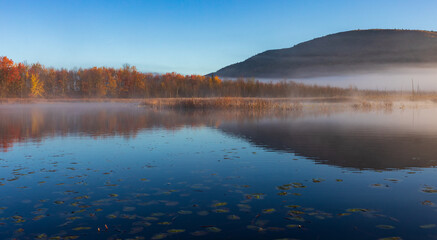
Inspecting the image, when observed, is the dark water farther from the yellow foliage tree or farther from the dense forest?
the yellow foliage tree

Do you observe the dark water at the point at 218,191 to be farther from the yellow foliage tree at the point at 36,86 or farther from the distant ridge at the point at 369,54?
the distant ridge at the point at 369,54

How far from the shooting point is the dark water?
7.58m

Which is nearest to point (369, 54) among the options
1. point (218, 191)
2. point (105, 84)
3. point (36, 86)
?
point (105, 84)

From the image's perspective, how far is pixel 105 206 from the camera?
898 cm

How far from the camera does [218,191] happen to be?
409 inches

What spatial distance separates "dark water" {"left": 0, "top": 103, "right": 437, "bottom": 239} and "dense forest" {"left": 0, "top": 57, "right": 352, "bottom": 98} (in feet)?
255

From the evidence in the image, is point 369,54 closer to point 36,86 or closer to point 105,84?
point 105,84

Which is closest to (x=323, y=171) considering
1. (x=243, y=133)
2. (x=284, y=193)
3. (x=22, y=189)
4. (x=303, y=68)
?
(x=284, y=193)

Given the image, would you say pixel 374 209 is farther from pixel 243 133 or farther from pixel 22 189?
pixel 243 133

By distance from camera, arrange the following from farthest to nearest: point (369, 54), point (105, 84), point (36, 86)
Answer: point (369, 54)
point (105, 84)
point (36, 86)

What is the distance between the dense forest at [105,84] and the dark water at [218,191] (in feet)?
255

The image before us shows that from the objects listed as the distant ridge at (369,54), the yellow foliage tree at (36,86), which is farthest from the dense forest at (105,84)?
the distant ridge at (369,54)

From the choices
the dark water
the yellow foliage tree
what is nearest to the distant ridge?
the yellow foliage tree

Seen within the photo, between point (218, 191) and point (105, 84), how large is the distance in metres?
137
